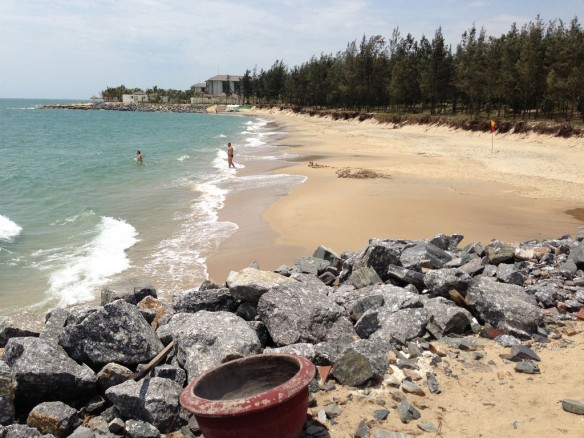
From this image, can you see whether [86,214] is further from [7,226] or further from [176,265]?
[176,265]

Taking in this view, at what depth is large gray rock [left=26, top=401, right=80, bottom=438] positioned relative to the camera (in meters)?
4.87

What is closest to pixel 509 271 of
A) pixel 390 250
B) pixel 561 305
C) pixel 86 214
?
pixel 561 305

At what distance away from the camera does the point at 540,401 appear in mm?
5008

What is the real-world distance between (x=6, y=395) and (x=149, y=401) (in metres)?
1.49

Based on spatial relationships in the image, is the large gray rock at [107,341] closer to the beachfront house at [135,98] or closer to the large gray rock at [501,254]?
the large gray rock at [501,254]

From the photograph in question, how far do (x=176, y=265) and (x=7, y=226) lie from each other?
26.8 feet

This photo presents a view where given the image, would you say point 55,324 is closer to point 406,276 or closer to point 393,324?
point 393,324

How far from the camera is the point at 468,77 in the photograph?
52.8 metres

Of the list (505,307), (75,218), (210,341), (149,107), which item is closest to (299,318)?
(210,341)

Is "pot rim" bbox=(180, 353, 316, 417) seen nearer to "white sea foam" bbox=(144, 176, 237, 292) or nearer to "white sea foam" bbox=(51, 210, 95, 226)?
"white sea foam" bbox=(144, 176, 237, 292)

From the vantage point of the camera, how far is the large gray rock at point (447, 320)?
21.2 ft

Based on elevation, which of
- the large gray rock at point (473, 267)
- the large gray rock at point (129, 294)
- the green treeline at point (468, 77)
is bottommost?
the large gray rock at point (129, 294)

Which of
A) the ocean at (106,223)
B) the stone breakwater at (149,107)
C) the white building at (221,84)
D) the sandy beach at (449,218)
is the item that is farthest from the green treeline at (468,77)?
the white building at (221,84)

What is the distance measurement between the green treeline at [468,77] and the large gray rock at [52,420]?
42.6 metres
